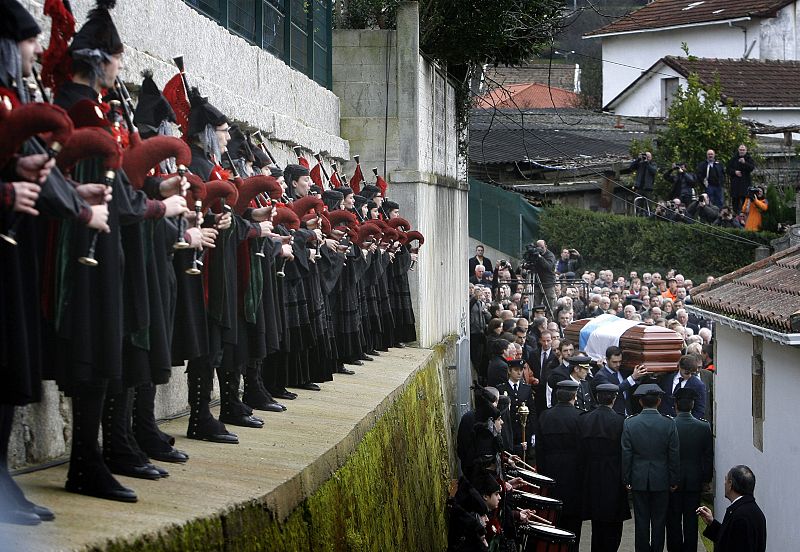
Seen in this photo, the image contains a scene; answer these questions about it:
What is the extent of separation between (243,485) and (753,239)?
26.1 m

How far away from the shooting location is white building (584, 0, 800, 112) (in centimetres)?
5175

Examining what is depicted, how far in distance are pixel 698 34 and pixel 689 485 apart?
39.7 m

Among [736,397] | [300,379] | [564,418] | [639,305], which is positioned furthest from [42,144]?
[639,305]

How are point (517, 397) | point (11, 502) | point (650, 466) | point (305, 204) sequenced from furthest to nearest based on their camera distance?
point (517, 397), point (650, 466), point (305, 204), point (11, 502)

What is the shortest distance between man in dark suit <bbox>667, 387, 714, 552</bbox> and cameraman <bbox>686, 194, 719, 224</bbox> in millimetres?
17444

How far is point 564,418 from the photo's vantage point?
15.7 meters

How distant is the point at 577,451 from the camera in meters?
15.8

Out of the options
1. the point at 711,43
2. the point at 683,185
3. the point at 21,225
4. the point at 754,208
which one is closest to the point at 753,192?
the point at 754,208

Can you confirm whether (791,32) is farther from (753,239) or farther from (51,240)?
(51,240)

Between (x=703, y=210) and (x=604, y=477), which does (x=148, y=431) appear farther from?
(x=703, y=210)

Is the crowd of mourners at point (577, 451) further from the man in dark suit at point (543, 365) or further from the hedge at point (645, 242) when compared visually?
the hedge at point (645, 242)

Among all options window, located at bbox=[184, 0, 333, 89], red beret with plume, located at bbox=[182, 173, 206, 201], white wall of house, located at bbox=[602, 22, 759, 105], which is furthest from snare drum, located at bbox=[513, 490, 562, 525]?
white wall of house, located at bbox=[602, 22, 759, 105]

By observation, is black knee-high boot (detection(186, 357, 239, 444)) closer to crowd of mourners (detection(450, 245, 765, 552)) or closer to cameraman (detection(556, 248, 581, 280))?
crowd of mourners (detection(450, 245, 765, 552))

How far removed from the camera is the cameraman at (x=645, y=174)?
33625 mm
